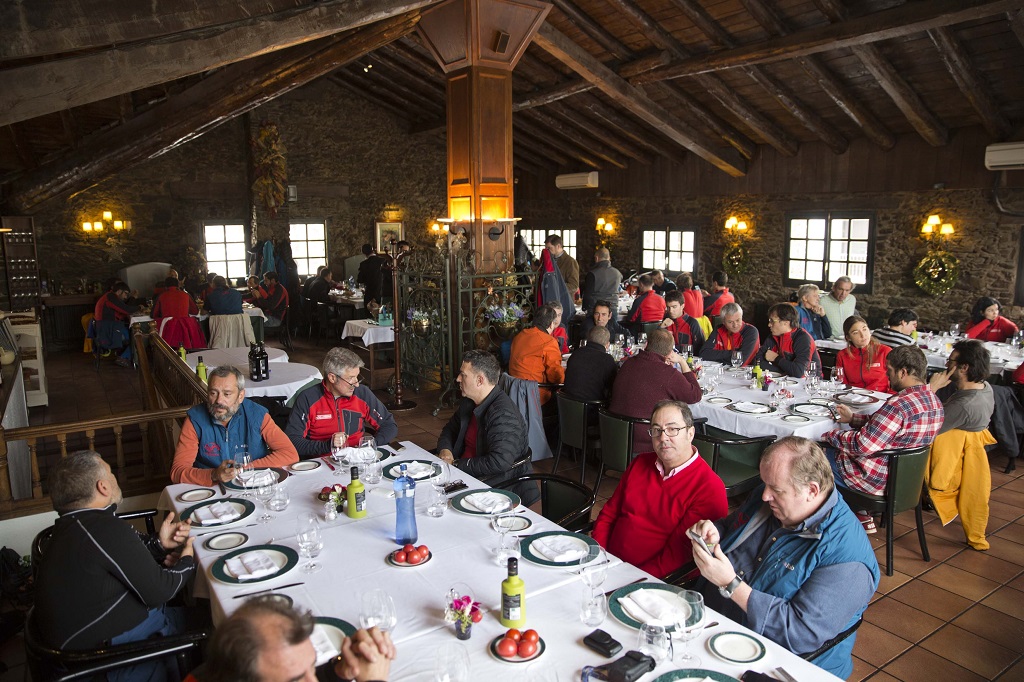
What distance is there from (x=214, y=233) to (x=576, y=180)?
778 centimetres

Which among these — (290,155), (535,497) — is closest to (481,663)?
(535,497)

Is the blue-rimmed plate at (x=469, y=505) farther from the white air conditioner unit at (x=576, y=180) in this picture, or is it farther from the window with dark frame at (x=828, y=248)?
the white air conditioner unit at (x=576, y=180)

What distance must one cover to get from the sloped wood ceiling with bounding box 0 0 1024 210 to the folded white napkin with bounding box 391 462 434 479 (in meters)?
3.41

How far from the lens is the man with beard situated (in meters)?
3.92

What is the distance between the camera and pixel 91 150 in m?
11.2

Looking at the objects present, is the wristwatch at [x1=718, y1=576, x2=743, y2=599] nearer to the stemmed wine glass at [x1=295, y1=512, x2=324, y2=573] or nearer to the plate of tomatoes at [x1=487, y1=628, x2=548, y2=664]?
the plate of tomatoes at [x1=487, y1=628, x2=548, y2=664]

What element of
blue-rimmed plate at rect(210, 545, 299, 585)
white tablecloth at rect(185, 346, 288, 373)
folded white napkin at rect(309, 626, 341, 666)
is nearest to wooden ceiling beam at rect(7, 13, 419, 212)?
white tablecloth at rect(185, 346, 288, 373)

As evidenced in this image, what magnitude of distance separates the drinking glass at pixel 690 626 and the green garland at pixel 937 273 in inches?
392

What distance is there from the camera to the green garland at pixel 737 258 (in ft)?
43.9

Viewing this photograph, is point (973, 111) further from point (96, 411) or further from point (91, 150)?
point (91, 150)

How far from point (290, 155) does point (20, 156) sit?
16.2 ft

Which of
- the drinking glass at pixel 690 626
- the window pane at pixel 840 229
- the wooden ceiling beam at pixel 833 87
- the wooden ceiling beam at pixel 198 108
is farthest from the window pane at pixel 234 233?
the drinking glass at pixel 690 626

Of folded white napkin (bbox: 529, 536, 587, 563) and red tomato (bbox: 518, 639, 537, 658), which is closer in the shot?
red tomato (bbox: 518, 639, 537, 658)

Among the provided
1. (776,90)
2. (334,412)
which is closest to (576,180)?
(776,90)
